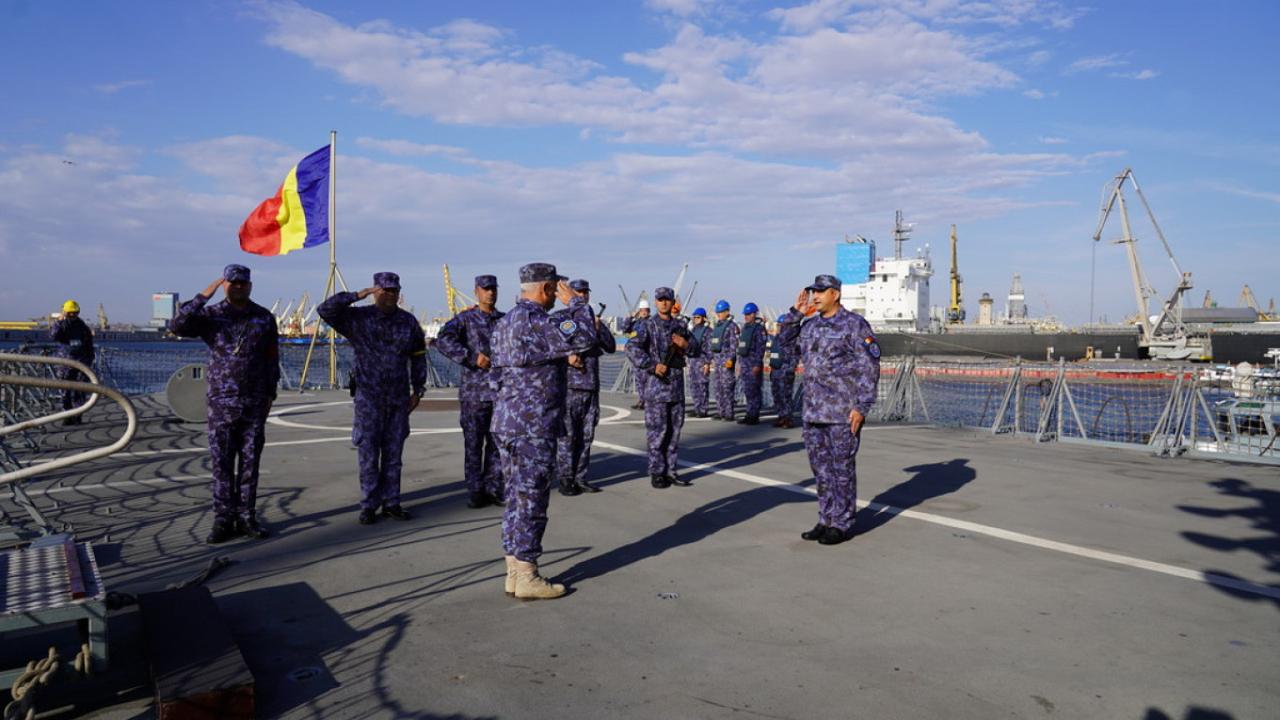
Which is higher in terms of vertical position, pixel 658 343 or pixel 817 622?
pixel 658 343

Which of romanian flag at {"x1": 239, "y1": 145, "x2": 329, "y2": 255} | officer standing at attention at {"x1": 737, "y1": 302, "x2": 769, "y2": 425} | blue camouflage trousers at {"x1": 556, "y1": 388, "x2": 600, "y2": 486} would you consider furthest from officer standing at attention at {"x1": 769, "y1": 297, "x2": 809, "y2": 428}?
romanian flag at {"x1": 239, "y1": 145, "x2": 329, "y2": 255}

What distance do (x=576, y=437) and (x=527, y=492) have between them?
124 inches

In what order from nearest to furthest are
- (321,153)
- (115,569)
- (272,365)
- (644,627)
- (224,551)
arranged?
(644,627) → (115,569) → (224,551) → (272,365) → (321,153)

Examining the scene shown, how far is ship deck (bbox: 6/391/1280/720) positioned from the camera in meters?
3.28

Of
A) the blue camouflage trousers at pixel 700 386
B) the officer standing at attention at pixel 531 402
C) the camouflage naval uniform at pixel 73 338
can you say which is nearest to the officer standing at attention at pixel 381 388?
the officer standing at attention at pixel 531 402

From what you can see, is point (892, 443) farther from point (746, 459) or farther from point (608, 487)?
point (608, 487)

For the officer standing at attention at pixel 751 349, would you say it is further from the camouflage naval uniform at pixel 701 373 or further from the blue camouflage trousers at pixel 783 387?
the camouflage naval uniform at pixel 701 373

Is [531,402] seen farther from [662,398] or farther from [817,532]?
[662,398]

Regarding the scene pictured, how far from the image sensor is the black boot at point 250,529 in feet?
19.2

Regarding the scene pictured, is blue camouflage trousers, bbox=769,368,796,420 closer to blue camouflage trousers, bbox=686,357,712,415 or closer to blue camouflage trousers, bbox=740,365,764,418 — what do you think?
blue camouflage trousers, bbox=740,365,764,418

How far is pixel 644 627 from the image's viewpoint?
406 cm

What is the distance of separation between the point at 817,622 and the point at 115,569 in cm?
436

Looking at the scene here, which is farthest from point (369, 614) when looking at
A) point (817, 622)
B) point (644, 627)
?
point (817, 622)

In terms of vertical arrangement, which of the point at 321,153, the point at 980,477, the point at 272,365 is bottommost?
the point at 980,477
